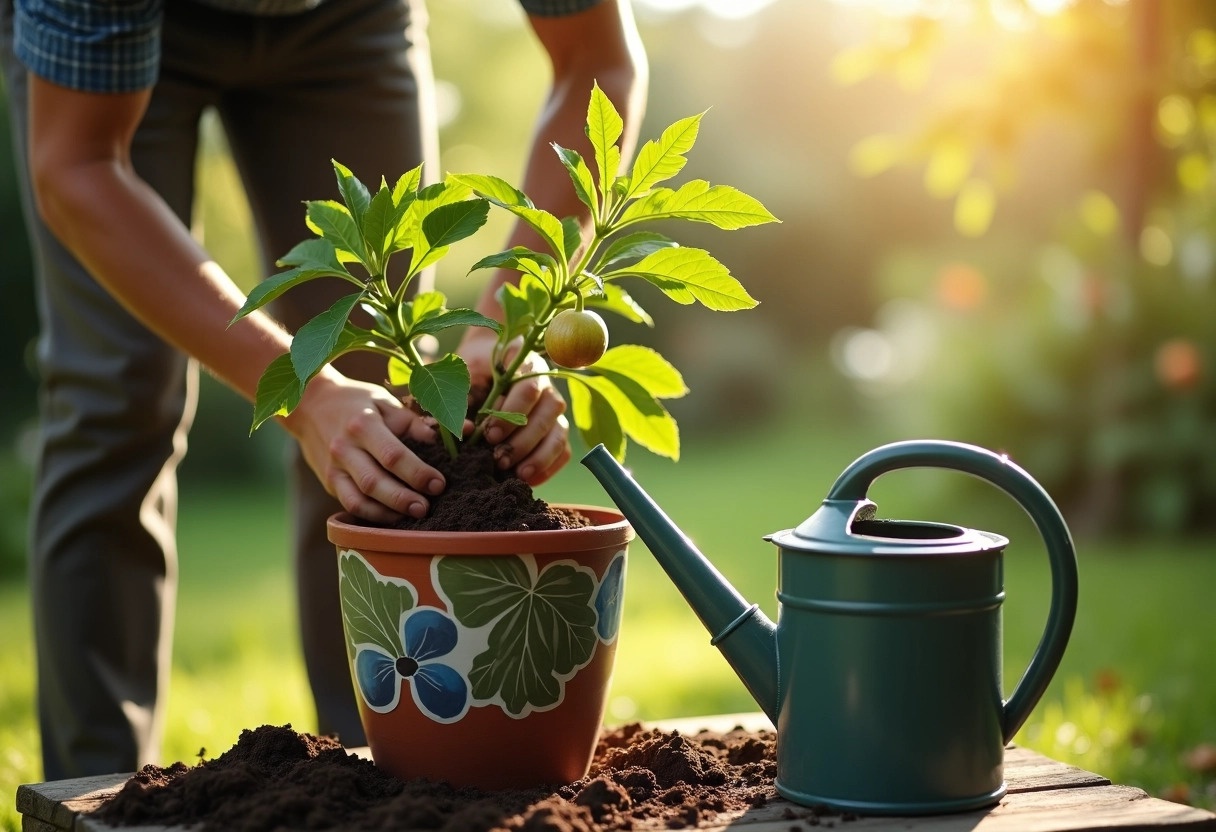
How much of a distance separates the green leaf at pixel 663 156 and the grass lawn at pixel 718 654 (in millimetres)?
1355

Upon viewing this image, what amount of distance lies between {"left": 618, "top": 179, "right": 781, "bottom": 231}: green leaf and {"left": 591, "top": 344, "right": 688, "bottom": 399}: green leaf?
8.4 inches

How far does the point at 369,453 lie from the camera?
1.41 m

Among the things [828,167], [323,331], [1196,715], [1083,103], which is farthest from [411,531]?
[828,167]

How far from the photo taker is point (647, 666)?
360 cm

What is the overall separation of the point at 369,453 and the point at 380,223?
26cm

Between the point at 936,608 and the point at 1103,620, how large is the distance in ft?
9.37

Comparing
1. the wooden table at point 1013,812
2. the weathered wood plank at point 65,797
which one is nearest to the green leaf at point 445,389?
the wooden table at point 1013,812

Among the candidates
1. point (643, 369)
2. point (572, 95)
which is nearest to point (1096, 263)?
point (572, 95)

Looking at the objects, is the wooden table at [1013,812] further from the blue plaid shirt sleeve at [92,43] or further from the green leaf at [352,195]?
the blue plaid shirt sleeve at [92,43]

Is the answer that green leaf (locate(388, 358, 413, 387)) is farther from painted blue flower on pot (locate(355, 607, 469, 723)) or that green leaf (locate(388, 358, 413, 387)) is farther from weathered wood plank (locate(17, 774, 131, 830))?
weathered wood plank (locate(17, 774, 131, 830))

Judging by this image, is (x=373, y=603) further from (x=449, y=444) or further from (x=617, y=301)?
(x=617, y=301)

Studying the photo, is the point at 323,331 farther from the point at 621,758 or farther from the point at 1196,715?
the point at 1196,715

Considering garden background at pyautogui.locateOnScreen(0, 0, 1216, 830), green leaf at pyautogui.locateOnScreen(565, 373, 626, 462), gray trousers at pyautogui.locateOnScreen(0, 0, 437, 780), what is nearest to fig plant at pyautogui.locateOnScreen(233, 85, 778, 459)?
green leaf at pyautogui.locateOnScreen(565, 373, 626, 462)

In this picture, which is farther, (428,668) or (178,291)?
(178,291)
